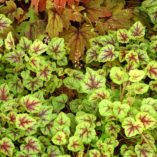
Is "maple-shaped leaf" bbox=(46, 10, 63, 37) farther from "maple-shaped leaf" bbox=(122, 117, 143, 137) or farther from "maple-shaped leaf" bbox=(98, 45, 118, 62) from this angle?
"maple-shaped leaf" bbox=(122, 117, 143, 137)

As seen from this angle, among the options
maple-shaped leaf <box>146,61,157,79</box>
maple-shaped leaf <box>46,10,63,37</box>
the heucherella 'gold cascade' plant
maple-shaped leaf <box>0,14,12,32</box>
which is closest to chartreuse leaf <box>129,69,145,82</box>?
the heucherella 'gold cascade' plant

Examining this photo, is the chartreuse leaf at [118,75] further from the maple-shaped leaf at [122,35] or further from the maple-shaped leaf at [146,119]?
the maple-shaped leaf at [122,35]

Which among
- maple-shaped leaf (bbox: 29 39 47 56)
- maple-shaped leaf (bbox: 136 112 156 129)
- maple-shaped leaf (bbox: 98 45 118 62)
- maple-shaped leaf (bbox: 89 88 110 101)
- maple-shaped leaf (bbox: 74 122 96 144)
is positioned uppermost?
maple-shaped leaf (bbox: 29 39 47 56)

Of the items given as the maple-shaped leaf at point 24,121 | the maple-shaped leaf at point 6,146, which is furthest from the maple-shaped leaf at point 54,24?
the maple-shaped leaf at point 6,146

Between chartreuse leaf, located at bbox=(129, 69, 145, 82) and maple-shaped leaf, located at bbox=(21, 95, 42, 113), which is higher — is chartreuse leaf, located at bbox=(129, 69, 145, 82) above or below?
above

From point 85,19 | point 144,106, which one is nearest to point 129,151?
point 144,106

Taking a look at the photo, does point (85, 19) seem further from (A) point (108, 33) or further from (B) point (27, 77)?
(B) point (27, 77)

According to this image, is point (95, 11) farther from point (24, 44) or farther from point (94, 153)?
point (94, 153)
